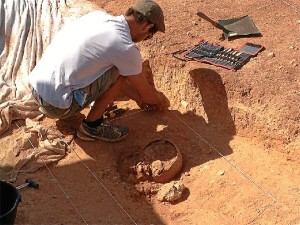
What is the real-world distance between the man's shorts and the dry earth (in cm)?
38

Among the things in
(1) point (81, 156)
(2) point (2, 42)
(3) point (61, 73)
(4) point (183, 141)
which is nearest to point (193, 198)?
(4) point (183, 141)

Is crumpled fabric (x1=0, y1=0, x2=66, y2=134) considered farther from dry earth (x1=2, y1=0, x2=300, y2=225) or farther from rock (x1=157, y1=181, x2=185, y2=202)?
rock (x1=157, y1=181, x2=185, y2=202)

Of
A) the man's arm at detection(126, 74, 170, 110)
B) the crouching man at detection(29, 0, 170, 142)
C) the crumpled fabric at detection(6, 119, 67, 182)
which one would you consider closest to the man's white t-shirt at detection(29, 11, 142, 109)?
the crouching man at detection(29, 0, 170, 142)

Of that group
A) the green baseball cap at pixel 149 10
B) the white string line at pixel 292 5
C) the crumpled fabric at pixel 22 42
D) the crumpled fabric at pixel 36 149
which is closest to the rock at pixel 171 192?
the crumpled fabric at pixel 36 149

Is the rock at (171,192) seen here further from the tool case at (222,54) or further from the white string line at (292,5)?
the white string line at (292,5)

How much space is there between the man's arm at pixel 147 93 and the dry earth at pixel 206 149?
19 centimetres

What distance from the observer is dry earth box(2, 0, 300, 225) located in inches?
157

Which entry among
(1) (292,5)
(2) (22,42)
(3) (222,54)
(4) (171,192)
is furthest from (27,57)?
(1) (292,5)

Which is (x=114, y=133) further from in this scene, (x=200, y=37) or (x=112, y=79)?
(x=200, y=37)

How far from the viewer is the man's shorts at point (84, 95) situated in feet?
13.9

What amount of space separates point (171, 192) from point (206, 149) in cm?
67

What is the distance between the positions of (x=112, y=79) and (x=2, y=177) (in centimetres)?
118

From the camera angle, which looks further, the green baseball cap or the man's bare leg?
the man's bare leg

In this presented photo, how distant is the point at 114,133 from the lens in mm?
4617
